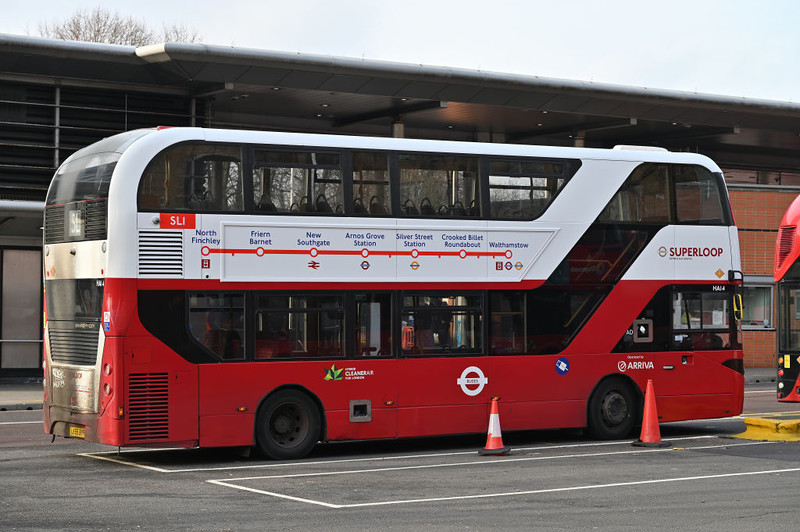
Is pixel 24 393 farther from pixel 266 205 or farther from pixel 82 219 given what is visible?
pixel 266 205

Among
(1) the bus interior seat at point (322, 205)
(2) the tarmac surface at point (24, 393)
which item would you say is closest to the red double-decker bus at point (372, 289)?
(1) the bus interior seat at point (322, 205)

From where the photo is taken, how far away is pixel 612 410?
59.7 ft

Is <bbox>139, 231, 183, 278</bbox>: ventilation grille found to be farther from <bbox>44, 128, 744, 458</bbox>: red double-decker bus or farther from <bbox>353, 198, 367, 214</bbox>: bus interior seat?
<bbox>353, 198, 367, 214</bbox>: bus interior seat

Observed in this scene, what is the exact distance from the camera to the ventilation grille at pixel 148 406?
14.6 metres

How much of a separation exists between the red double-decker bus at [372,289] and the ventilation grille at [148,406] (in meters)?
0.02

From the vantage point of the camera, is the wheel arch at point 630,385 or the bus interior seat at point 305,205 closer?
the bus interior seat at point 305,205

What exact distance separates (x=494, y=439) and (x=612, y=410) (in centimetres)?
284

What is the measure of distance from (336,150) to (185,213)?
230 centimetres

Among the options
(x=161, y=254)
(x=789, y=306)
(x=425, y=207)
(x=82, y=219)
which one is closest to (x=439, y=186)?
(x=425, y=207)

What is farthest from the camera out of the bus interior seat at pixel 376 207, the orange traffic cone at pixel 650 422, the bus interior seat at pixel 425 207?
→ the orange traffic cone at pixel 650 422

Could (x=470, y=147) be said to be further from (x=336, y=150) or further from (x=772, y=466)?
(x=772, y=466)

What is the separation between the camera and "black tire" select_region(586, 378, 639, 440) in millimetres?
18000

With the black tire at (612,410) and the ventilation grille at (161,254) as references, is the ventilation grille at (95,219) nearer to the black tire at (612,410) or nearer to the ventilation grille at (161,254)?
the ventilation grille at (161,254)

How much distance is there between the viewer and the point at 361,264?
16219 mm
